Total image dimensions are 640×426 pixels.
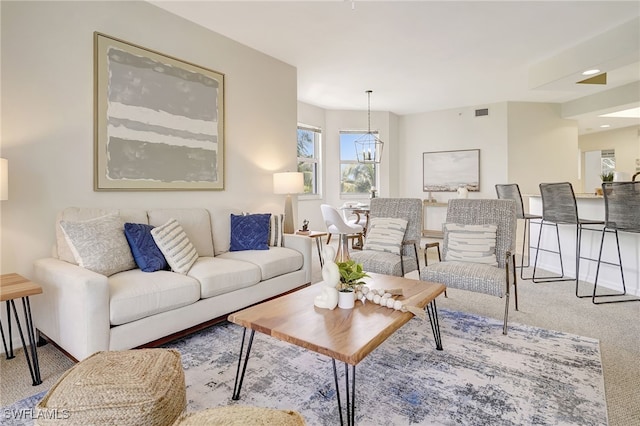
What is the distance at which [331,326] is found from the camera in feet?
5.54

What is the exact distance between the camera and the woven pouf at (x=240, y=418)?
3.45 feet

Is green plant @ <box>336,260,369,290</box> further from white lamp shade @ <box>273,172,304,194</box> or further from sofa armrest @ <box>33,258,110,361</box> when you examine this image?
white lamp shade @ <box>273,172,304,194</box>

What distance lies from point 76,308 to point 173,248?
0.77 m

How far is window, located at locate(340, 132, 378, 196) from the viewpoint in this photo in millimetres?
7331

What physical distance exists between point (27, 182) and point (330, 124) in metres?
5.55

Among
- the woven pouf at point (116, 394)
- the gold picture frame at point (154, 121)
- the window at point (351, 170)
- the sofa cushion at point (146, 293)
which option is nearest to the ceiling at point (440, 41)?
the gold picture frame at point (154, 121)

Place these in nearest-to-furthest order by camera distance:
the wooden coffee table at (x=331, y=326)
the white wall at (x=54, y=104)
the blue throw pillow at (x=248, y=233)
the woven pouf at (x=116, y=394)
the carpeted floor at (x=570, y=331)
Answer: the woven pouf at (x=116, y=394) → the wooden coffee table at (x=331, y=326) → the carpeted floor at (x=570, y=331) → the white wall at (x=54, y=104) → the blue throw pillow at (x=248, y=233)

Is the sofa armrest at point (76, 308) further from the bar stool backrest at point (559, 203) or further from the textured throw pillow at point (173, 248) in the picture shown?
the bar stool backrest at point (559, 203)

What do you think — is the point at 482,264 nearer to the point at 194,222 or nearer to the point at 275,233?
the point at 275,233

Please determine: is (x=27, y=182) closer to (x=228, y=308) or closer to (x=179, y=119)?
(x=179, y=119)

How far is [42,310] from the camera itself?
A: 2.29 m

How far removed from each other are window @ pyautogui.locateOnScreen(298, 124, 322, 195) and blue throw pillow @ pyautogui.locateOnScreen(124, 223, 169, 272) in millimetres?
4314

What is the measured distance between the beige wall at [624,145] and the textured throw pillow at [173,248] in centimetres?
952

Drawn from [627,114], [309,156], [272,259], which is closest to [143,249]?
[272,259]
